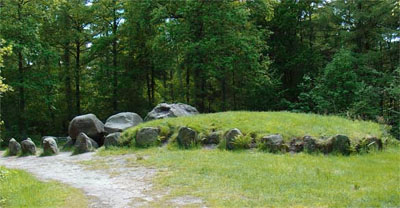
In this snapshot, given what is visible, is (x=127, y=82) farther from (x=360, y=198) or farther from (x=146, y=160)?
(x=360, y=198)

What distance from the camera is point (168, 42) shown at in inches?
771

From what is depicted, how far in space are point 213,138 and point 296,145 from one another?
2575mm

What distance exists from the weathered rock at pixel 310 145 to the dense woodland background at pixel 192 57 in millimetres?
5801

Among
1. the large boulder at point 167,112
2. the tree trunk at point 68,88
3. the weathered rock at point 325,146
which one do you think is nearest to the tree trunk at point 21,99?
the tree trunk at point 68,88

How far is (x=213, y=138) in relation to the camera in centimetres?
1091

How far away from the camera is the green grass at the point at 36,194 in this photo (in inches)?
217

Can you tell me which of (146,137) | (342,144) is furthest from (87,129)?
(342,144)

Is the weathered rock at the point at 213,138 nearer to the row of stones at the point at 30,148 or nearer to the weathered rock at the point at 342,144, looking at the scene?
the weathered rock at the point at 342,144

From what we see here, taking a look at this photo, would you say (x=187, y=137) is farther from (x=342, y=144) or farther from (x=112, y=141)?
(x=342, y=144)

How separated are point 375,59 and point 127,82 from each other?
47.6ft

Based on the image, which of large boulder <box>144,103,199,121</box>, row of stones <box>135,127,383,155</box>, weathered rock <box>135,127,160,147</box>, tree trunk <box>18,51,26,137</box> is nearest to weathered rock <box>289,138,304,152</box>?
row of stones <box>135,127,383,155</box>

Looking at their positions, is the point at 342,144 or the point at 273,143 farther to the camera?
the point at 273,143

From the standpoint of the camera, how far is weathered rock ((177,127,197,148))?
36.1 feet

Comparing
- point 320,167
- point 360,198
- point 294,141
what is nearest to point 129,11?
point 294,141
